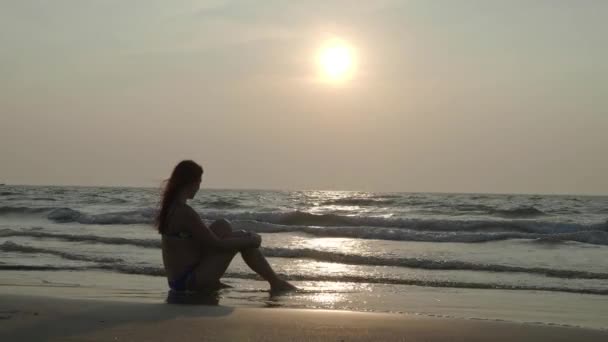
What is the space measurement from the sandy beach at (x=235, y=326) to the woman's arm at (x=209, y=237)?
874 millimetres

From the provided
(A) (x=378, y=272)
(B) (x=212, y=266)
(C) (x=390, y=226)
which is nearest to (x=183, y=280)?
(B) (x=212, y=266)

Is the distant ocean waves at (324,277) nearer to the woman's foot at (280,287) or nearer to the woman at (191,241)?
the woman's foot at (280,287)

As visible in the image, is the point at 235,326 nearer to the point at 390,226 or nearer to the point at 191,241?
the point at 191,241

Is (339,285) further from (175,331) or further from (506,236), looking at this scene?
Answer: (506,236)

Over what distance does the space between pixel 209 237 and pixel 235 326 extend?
171cm

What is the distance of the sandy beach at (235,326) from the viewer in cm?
412

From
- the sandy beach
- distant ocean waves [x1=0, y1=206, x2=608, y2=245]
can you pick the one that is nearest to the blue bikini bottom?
the sandy beach

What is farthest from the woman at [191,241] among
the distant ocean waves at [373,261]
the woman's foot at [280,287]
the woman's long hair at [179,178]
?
the distant ocean waves at [373,261]

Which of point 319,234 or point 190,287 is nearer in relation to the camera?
point 190,287

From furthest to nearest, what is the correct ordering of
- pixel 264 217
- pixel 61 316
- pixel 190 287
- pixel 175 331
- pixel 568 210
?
pixel 568 210 < pixel 264 217 < pixel 190 287 < pixel 61 316 < pixel 175 331

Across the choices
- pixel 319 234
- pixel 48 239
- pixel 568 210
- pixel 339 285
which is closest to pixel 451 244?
pixel 319 234

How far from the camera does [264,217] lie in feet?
70.3

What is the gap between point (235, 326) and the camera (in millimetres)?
4422

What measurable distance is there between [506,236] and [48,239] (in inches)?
350
